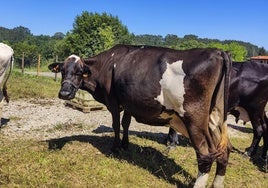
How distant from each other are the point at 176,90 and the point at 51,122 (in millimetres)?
5098

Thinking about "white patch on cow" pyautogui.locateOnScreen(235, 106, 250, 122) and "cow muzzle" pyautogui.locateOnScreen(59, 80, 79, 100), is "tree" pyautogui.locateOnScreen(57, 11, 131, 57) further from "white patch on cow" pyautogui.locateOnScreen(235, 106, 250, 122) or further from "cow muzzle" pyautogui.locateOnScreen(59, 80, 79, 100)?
"cow muzzle" pyautogui.locateOnScreen(59, 80, 79, 100)

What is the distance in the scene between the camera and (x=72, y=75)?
6.18 meters

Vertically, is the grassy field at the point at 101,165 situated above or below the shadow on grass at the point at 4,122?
above

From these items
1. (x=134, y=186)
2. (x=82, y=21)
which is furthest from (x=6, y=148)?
(x=82, y=21)

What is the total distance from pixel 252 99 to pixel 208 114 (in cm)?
288

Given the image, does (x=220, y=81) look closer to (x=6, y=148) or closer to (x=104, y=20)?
(x=6, y=148)

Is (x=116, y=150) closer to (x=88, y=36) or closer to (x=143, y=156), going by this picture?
(x=143, y=156)

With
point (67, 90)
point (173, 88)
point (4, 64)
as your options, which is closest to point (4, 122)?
point (4, 64)

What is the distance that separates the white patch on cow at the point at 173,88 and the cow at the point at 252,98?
7.70 feet

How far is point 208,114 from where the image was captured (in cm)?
485

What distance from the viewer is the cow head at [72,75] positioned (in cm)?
605

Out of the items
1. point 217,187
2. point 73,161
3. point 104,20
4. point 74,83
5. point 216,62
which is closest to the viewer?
point 216,62

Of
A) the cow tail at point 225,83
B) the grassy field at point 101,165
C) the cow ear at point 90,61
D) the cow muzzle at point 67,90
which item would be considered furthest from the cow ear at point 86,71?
the cow tail at point 225,83

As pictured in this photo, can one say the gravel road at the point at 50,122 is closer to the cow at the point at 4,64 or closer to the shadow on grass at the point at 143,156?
the shadow on grass at the point at 143,156
